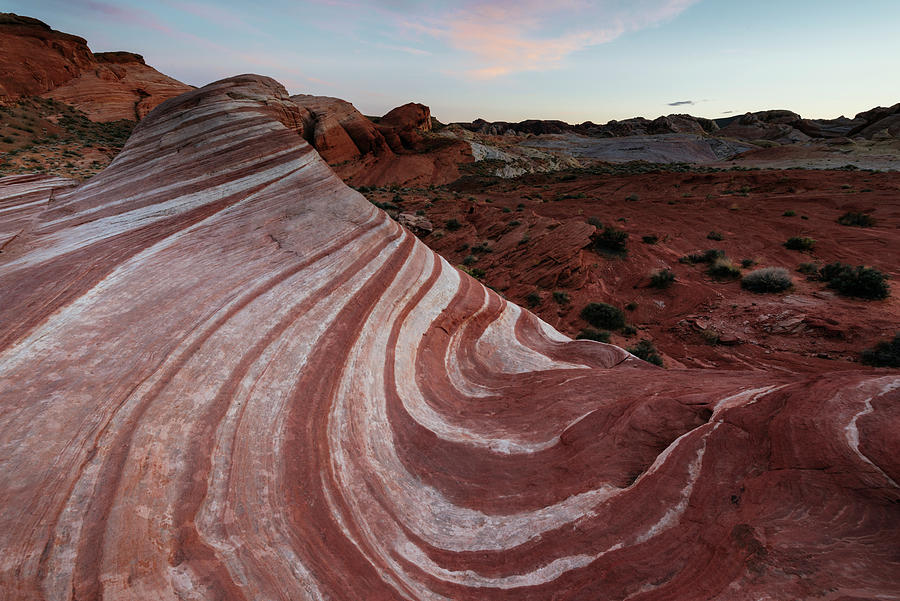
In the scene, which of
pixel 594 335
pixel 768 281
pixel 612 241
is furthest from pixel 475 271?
pixel 768 281

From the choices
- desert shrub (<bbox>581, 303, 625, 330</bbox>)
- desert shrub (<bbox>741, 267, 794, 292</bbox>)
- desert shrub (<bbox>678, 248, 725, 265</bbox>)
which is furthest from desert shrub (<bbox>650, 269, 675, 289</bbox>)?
desert shrub (<bbox>678, 248, 725, 265</bbox>)

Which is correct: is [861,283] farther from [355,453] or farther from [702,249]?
[355,453]

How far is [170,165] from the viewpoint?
6270 millimetres

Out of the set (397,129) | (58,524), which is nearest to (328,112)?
(397,129)

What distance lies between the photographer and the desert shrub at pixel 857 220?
17.8 metres

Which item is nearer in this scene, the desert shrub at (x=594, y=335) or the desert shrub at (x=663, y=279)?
the desert shrub at (x=594, y=335)

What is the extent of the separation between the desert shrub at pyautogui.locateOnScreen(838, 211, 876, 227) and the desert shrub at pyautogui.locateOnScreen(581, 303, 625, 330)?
1722 centimetres

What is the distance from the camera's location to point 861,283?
33.6 ft

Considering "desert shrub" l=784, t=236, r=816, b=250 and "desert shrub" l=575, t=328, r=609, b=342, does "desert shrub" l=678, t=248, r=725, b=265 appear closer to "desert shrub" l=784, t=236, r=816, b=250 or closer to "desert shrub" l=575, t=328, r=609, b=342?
"desert shrub" l=784, t=236, r=816, b=250

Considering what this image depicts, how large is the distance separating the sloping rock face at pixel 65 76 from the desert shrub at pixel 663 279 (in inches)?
2049

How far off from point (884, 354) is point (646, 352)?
456cm

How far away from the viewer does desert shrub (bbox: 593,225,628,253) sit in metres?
14.8

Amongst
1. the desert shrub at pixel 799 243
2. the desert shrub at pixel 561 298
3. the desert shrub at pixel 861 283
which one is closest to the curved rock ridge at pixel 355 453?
the desert shrub at pixel 561 298

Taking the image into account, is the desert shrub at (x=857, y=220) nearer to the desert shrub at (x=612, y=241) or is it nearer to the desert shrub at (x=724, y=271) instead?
the desert shrub at (x=724, y=271)
